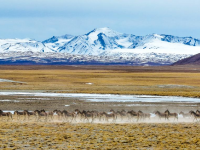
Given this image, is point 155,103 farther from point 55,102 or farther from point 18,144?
point 18,144

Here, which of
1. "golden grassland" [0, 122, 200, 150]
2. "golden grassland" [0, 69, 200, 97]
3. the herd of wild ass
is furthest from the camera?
"golden grassland" [0, 69, 200, 97]

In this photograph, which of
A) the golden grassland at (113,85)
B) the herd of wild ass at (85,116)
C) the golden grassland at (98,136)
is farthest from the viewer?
the golden grassland at (113,85)

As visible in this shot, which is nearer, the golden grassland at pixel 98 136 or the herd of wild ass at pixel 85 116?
the golden grassland at pixel 98 136

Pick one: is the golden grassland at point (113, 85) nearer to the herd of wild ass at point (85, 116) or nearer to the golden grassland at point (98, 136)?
the herd of wild ass at point (85, 116)

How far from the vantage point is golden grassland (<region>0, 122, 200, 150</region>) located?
57.5ft

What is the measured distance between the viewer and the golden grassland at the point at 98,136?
17531 millimetres

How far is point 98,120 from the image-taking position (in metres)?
26.6

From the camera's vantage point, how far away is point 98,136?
19.9 m

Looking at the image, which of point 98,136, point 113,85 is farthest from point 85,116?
point 113,85

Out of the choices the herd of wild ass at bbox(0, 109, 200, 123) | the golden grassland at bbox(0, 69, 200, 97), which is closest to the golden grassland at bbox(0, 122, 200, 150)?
the herd of wild ass at bbox(0, 109, 200, 123)

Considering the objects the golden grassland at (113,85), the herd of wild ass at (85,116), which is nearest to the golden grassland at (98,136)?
the herd of wild ass at (85,116)

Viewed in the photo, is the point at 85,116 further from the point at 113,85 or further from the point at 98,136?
the point at 113,85

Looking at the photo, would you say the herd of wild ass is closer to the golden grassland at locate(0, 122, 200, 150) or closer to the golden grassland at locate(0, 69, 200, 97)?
the golden grassland at locate(0, 122, 200, 150)

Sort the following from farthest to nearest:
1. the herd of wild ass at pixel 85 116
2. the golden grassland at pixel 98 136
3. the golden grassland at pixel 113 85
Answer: the golden grassland at pixel 113 85 → the herd of wild ass at pixel 85 116 → the golden grassland at pixel 98 136
